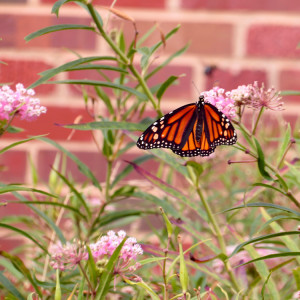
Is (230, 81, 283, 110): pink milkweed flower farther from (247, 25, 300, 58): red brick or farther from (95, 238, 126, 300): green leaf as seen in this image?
(247, 25, 300, 58): red brick

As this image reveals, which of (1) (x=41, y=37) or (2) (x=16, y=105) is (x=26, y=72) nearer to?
(1) (x=41, y=37)

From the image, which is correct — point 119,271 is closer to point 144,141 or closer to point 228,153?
point 144,141

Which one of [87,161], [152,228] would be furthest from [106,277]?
[87,161]

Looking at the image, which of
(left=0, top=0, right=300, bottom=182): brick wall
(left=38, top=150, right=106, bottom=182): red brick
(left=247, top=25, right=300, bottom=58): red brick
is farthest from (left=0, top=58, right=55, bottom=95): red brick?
(left=247, top=25, right=300, bottom=58): red brick

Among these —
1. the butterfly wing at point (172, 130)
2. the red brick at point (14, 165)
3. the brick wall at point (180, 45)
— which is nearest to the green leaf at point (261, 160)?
the butterfly wing at point (172, 130)

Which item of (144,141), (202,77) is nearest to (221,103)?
(144,141)

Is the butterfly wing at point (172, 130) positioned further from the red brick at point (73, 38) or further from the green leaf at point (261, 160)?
the red brick at point (73, 38)
